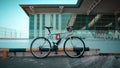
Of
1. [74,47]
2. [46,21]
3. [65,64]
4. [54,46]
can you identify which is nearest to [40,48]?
[54,46]

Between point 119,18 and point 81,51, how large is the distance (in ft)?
99.6

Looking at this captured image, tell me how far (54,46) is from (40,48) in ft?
1.21

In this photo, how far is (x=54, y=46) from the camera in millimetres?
5109

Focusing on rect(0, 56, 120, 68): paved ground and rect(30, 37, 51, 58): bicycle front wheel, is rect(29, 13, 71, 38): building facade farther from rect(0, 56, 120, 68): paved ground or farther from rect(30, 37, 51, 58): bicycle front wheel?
rect(0, 56, 120, 68): paved ground

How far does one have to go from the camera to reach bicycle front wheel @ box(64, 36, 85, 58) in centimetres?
511

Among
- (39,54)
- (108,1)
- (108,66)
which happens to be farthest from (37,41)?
(108,1)

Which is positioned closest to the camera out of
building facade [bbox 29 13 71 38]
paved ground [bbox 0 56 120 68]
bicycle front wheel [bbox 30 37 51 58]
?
paved ground [bbox 0 56 120 68]

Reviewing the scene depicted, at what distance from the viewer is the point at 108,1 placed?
23.2m

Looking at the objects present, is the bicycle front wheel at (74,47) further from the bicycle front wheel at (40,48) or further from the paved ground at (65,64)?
the paved ground at (65,64)

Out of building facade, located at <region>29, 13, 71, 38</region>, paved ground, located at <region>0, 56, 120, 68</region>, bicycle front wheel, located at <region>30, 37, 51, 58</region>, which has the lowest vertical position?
paved ground, located at <region>0, 56, 120, 68</region>

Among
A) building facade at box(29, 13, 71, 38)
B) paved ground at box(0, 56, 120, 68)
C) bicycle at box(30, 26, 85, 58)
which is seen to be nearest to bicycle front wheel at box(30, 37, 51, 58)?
bicycle at box(30, 26, 85, 58)

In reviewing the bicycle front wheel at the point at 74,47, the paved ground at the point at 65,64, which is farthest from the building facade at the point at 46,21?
the paved ground at the point at 65,64

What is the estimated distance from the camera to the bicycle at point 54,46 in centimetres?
507

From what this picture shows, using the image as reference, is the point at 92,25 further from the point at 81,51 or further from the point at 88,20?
the point at 81,51
